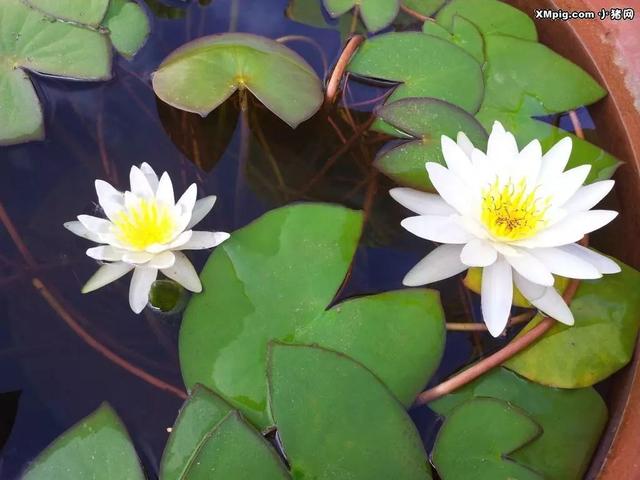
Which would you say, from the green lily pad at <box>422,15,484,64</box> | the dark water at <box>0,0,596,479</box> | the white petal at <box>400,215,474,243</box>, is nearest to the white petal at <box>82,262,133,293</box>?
the dark water at <box>0,0,596,479</box>

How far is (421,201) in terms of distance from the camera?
3.68 feet

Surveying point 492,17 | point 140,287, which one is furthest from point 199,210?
point 492,17

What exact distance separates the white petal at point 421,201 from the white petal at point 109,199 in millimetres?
530

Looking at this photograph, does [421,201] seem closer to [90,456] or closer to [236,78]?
[236,78]

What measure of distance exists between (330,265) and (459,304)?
12.5 inches

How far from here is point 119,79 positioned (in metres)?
1.38

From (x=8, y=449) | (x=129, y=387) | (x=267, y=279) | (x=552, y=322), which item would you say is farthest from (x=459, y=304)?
(x=8, y=449)

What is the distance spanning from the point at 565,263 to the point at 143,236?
77cm

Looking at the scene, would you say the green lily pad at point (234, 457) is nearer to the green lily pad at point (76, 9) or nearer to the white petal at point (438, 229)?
the white petal at point (438, 229)

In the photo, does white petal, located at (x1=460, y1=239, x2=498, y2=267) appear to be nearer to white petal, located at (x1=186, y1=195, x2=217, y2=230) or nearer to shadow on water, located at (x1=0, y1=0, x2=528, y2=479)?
shadow on water, located at (x1=0, y1=0, x2=528, y2=479)

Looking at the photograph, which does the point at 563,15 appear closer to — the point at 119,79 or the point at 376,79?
the point at 376,79

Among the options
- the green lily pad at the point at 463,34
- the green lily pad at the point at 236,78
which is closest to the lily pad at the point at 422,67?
the green lily pad at the point at 463,34

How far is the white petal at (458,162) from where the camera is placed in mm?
1038

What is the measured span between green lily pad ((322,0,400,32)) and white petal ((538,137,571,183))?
0.59m
